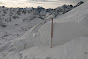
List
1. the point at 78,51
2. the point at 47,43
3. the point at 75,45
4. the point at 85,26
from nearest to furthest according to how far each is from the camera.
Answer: the point at 78,51 < the point at 75,45 < the point at 85,26 < the point at 47,43

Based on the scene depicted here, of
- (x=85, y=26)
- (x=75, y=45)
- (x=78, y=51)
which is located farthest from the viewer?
(x=85, y=26)

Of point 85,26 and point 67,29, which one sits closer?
point 85,26

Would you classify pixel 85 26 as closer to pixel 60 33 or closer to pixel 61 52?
pixel 60 33

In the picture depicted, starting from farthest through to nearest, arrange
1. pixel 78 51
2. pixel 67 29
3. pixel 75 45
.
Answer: pixel 67 29, pixel 75 45, pixel 78 51

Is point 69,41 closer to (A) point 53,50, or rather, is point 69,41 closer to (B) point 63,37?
(B) point 63,37

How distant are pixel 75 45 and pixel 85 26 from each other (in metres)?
0.68

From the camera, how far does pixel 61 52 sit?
3.60m

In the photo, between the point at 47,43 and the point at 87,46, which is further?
the point at 47,43

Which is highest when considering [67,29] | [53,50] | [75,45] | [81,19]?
[81,19]

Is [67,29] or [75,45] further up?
[67,29]

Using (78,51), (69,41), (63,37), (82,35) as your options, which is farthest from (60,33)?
(78,51)

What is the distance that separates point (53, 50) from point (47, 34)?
84 cm

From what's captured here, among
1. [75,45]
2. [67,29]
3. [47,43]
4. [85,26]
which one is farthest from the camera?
[47,43]

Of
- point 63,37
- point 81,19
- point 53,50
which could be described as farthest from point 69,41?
point 81,19
